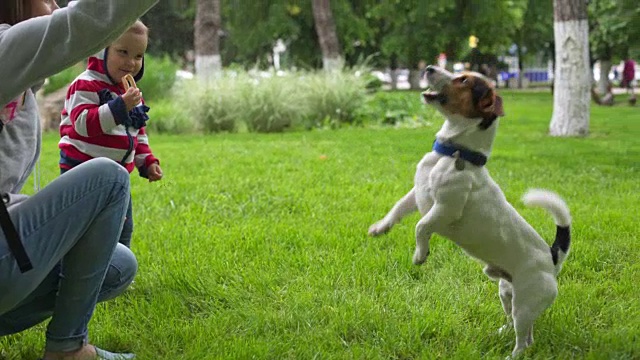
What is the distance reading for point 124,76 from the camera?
3123 mm

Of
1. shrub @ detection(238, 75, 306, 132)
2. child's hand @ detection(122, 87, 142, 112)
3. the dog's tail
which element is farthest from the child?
shrub @ detection(238, 75, 306, 132)

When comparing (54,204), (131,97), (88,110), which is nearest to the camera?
(54,204)

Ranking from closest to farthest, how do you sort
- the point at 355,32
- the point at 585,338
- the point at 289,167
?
1. the point at 585,338
2. the point at 289,167
3. the point at 355,32

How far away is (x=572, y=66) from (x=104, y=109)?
8.64 metres

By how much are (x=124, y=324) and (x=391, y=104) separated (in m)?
11.6

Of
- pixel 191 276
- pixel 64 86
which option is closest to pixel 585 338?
pixel 191 276

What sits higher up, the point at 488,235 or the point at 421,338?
the point at 488,235

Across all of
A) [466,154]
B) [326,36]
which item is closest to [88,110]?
[466,154]

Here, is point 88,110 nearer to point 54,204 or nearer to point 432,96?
point 54,204

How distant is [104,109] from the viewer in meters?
2.85

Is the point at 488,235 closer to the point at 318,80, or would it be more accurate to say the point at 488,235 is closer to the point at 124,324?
the point at 124,324

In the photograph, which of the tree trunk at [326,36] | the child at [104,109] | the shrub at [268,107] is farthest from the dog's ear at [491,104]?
the tree trunk at [326,36]

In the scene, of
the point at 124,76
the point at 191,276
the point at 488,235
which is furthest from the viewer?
the point at 191,276

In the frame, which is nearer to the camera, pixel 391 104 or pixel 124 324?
pixel 124 324
